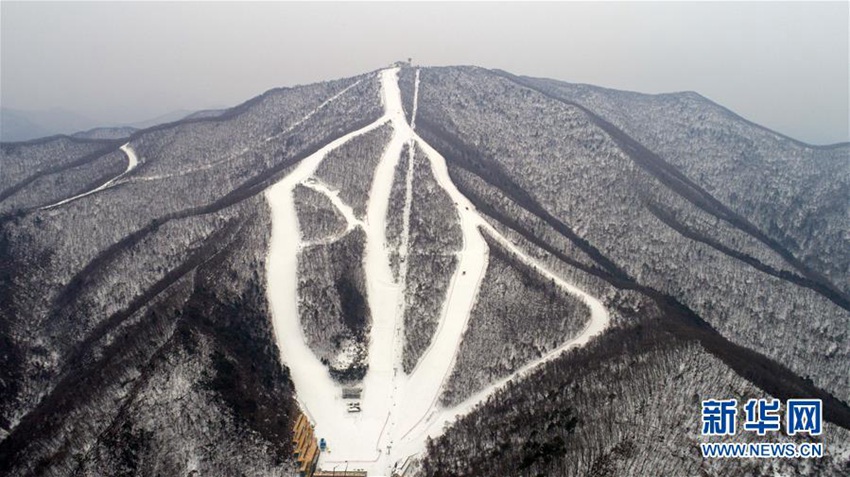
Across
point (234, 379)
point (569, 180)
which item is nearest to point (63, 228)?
point (234, 379)

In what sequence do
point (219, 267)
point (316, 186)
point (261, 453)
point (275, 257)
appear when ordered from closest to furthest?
point (261, 453)
point (219, 267)
point (275, 257)
point (316, 186)

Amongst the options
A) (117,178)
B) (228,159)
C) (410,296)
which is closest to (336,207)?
(410,296)

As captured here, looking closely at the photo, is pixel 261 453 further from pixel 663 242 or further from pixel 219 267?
pixel 663 242

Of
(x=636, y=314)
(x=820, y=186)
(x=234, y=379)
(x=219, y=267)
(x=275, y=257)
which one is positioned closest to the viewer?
(x=234, y=379)

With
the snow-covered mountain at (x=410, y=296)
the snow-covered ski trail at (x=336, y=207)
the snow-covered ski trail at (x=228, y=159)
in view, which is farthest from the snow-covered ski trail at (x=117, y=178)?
the snow-covered ski trail at (x=336, y=207)

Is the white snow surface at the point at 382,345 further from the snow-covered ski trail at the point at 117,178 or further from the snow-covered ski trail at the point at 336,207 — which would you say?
the snow-covered ski trail at the point at 117,178

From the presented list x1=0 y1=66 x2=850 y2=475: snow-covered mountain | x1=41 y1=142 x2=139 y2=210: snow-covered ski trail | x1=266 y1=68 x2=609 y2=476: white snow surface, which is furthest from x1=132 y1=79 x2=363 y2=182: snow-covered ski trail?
x1=266 y1=68 x2=609 y2=476: white snow surface
